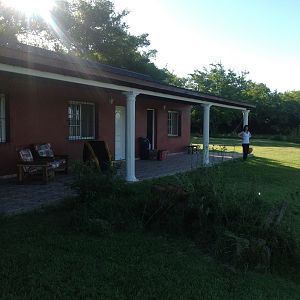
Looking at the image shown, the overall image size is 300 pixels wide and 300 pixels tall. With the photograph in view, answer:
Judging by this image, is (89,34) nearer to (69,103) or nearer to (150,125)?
(150,125)

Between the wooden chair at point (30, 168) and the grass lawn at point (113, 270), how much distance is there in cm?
375

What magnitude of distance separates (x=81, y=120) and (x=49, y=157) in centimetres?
293

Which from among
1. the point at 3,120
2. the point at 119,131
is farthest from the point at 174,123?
the point at 3,120

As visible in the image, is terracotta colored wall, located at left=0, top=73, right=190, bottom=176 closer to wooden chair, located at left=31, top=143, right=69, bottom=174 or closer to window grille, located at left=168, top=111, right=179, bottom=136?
wooden chair, located at left=31, top=143, right=69, bottom=174

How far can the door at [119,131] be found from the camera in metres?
15.8

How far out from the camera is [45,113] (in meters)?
12.1

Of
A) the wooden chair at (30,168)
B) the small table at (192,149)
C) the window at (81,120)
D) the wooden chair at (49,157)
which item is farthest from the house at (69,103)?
the small table at (192,149)

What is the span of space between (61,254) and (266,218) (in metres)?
2.71

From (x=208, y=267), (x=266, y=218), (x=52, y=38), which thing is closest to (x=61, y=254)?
(x=208, y=267)

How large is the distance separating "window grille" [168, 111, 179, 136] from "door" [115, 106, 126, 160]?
13.9 ft

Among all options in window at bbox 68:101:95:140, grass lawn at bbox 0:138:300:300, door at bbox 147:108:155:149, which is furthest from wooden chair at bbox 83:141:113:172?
door at bbox 147:108:155:149

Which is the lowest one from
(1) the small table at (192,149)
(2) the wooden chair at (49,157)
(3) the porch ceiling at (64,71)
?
(1) the small table at (192,149)

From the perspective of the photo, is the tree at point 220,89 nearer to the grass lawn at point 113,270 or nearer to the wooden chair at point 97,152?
the wooden chair at point 97,152

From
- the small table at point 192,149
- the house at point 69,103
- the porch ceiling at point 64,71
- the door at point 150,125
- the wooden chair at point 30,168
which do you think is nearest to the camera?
the porch ceiling at point 64,71
